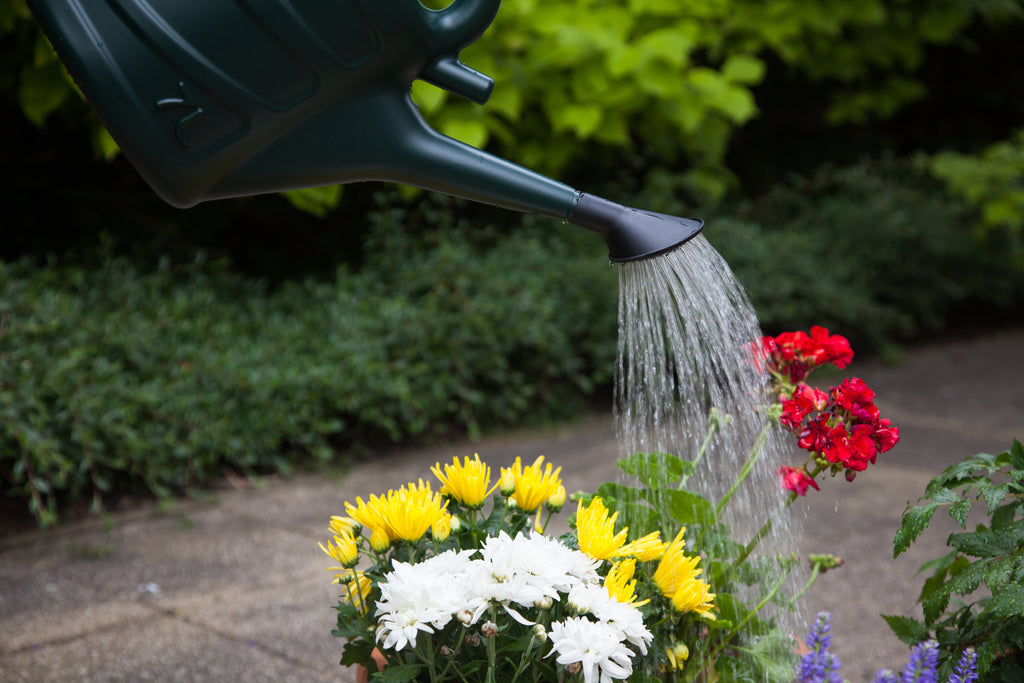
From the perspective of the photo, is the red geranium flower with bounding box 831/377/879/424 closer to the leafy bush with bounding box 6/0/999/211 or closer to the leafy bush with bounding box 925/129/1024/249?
the leafy bush with bounding box 6/0/999/211

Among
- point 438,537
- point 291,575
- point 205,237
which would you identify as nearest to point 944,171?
point 205,237

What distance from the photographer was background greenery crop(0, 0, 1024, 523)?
10.8ft

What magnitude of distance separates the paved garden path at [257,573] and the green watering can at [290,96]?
1.21 metres

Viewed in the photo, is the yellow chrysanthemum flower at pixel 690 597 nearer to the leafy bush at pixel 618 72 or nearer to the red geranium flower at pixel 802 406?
the red geranium flower at pixel 802 406

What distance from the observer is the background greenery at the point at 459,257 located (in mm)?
3291

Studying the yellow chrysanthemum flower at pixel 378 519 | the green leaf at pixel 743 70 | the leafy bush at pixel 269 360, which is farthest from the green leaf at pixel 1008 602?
the green leaf at pixel 743 70

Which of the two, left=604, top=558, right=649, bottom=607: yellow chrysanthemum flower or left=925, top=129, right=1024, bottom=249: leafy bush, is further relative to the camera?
left=925, top=129, right=1024, bottom=249: leafy bush

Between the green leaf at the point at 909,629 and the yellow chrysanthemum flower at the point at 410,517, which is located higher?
the yellow chrysanthemum flower at the point at 410,517

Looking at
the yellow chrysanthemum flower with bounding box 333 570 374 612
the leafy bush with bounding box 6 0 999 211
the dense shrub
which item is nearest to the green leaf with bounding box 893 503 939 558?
the yellow chrysanthemum flower with bounding box 333 570 374 612

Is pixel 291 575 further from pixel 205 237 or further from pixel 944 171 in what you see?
pixel 944 171

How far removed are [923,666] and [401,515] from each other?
800 mm

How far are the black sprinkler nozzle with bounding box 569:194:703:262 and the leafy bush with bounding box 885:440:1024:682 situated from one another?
1.91 ft

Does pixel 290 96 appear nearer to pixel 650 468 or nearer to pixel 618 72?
pixel 650 468

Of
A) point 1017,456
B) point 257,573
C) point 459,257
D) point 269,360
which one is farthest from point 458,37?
point 459,257
